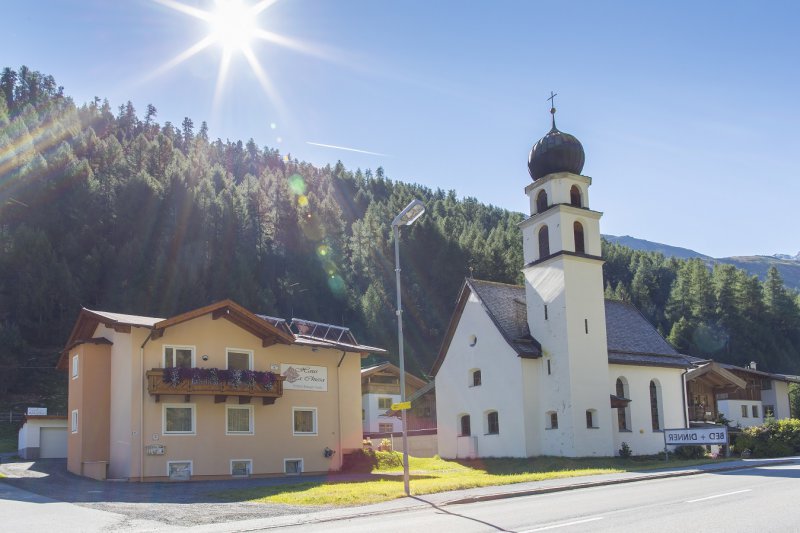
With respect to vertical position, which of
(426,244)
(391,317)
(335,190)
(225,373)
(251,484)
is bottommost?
(251,484)

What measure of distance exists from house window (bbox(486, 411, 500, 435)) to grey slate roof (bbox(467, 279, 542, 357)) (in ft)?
13.5

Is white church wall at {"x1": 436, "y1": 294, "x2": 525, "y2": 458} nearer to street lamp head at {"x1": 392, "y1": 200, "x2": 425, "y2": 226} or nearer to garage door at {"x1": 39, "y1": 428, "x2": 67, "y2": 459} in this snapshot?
street lamp head at {"x1": 392, "y1": 200, "x2": 425, "y2": 226}

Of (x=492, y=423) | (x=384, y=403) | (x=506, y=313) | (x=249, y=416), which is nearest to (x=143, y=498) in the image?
(x=249, y=416)

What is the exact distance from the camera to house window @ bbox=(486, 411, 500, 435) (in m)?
38.8

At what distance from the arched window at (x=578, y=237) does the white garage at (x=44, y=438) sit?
26591 millimetres

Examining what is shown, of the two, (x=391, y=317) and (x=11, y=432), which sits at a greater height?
(x=391, y=317)

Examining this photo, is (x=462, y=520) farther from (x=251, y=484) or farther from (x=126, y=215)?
(x=126, y=215)

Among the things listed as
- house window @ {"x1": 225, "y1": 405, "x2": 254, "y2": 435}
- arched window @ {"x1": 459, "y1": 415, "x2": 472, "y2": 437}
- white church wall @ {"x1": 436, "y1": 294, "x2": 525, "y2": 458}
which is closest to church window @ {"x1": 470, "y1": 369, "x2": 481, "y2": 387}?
white church wall @ {"x1": 436, "y1": 294, "x2": 525, "y2": 458}

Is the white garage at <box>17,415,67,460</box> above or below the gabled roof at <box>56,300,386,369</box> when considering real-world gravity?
below

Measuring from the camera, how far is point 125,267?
6694cm

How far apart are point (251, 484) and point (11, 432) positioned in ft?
98.8

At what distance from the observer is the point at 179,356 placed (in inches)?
1121

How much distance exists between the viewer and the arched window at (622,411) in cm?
3950

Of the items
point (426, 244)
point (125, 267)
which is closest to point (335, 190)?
point (426, 244)
